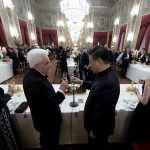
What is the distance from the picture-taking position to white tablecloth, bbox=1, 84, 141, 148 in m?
1.95

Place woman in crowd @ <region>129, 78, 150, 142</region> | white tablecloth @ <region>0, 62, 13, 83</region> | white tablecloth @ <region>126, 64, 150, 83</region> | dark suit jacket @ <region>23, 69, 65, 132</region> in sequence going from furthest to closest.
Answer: white tablecloth @ <region>0, 62, 13, 83</region>, white tablecloth @ <region>126, 64, 150, 83</region>, woman in crowd @ <region>129, 78, 150, 142</region>, dark suit jacket @ <region>23, 69, 65, 132</region>

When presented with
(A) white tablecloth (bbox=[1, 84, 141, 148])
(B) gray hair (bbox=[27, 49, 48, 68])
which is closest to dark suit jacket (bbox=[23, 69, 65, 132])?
(B) gray hair (bbox=[27, 49, 48, 68])

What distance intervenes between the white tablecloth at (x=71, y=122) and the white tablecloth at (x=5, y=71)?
426cm

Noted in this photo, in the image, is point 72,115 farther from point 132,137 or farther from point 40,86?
point 132,137

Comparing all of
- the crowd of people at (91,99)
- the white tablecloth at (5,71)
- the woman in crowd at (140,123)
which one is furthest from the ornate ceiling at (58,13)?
the woman in crowd at (140,123)

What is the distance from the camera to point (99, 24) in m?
17.2

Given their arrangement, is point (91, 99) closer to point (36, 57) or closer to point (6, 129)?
point (36, 57)

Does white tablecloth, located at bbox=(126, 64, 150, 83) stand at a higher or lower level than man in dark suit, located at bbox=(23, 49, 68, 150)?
lower

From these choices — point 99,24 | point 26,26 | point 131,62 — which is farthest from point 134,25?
point 26,26

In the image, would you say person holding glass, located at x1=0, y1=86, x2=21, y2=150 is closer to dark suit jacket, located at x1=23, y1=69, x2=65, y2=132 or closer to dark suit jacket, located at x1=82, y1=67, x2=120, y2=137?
dark suit jacket, located at x1=23, y1=69, x2=65, y2=132

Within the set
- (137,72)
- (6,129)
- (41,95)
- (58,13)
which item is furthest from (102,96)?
(58,13)

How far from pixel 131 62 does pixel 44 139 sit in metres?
6.75

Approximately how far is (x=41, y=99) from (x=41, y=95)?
5 centimetres

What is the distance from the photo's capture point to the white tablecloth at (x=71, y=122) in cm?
195
